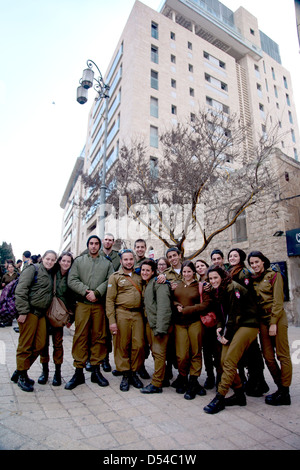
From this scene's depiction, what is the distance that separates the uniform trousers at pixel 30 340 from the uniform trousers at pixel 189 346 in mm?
1958

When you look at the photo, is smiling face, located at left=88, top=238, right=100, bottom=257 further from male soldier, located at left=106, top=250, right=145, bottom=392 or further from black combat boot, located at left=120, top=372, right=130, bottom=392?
black combat boot, located at left=120, top=372, right=130, bottom=392

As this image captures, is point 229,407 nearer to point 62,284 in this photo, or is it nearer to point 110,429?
point 110,429

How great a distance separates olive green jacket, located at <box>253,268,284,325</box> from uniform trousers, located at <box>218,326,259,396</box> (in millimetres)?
363

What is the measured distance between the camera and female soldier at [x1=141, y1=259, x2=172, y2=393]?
3789 mm

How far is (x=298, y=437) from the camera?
2.60 metres

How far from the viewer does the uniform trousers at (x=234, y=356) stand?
3.20 metres

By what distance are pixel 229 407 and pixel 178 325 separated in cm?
117

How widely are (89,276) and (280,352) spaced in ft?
9.46

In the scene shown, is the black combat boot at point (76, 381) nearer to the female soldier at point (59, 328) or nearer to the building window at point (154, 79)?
the female soldier at point (59, 328)

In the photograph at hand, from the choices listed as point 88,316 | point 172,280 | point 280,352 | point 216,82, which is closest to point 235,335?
point 280,352

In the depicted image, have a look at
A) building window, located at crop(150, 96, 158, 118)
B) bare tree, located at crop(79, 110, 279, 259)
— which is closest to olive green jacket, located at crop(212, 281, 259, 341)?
bare tree, located at crop(79, 110, 279, 259)

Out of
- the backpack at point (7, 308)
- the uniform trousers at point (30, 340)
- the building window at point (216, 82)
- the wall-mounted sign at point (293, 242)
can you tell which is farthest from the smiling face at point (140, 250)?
the building window at point (216, 82)

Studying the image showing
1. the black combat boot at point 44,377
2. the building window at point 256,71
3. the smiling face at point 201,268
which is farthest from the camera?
the building window at point 256,71
